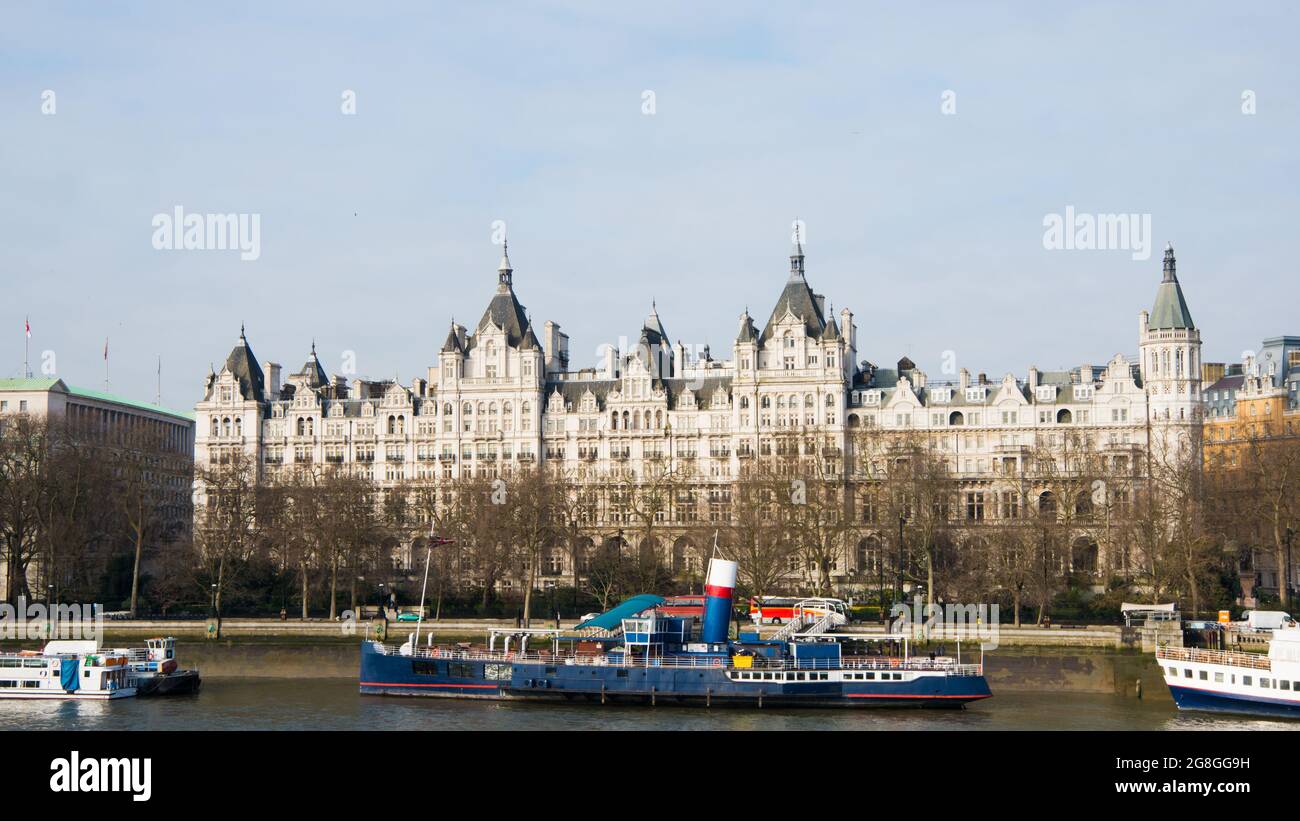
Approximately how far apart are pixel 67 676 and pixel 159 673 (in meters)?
4.60

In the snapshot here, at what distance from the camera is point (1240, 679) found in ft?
244

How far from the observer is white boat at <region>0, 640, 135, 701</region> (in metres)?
82.2

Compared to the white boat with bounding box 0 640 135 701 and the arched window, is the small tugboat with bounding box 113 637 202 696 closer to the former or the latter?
the white boat with bounding box 0 640 135 701

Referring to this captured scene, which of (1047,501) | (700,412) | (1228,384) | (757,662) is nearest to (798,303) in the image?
(700,412)

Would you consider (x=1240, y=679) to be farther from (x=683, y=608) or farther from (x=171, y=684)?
(x=171, y=684)

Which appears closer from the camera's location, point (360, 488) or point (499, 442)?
point (360, 488)

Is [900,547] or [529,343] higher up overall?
[529,343]

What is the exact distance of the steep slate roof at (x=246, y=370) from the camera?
144375mm

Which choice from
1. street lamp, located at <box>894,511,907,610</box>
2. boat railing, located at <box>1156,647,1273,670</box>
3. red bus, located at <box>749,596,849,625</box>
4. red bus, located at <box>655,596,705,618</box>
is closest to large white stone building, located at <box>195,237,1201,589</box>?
street lamp, located at <box>894,511,907,610</box>

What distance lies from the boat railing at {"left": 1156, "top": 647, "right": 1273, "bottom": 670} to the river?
2411mm
